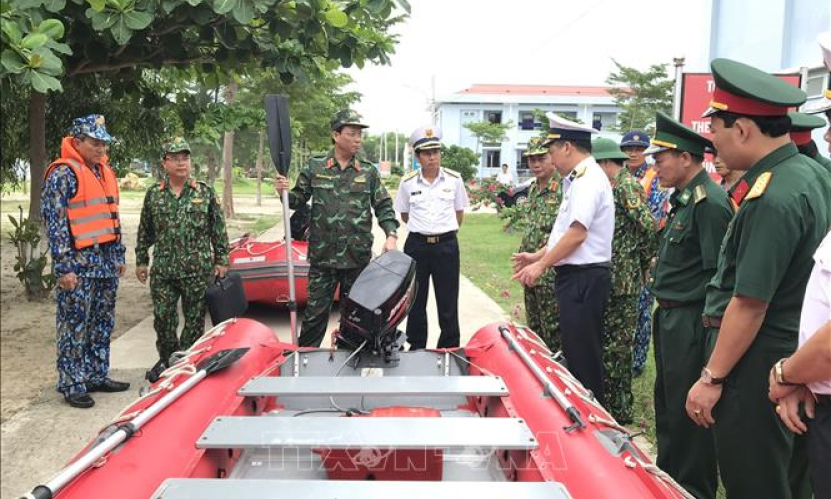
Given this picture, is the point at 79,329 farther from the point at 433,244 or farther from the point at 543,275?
the point at 543,275

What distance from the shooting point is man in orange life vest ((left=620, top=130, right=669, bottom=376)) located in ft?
15.4

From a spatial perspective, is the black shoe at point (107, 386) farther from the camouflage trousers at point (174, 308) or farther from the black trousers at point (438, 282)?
the black trousers at point (438, 282)

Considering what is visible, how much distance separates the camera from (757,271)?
1.85m

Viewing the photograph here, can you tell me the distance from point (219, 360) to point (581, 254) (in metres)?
1.90

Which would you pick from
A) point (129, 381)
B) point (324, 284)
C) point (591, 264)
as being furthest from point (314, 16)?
point (129, 381)

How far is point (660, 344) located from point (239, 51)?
121 inches

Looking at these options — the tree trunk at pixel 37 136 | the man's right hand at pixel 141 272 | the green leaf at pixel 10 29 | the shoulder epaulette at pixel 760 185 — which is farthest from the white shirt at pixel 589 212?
the tree trunk at pixel 37 136

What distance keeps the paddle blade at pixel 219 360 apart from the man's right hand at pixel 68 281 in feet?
5.38

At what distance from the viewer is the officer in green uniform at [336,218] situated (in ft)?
14.0

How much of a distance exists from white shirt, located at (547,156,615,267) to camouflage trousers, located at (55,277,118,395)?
2.85 m

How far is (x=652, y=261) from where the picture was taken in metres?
3.97

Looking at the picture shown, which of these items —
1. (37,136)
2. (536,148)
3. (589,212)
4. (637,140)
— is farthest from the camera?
(37,136)

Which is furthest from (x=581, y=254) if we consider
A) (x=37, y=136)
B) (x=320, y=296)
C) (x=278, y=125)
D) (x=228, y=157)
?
(x=228, y=157)

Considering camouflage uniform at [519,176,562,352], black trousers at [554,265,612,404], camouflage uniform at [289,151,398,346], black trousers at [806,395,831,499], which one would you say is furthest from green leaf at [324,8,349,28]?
black trousers at [806,395,831,499]
